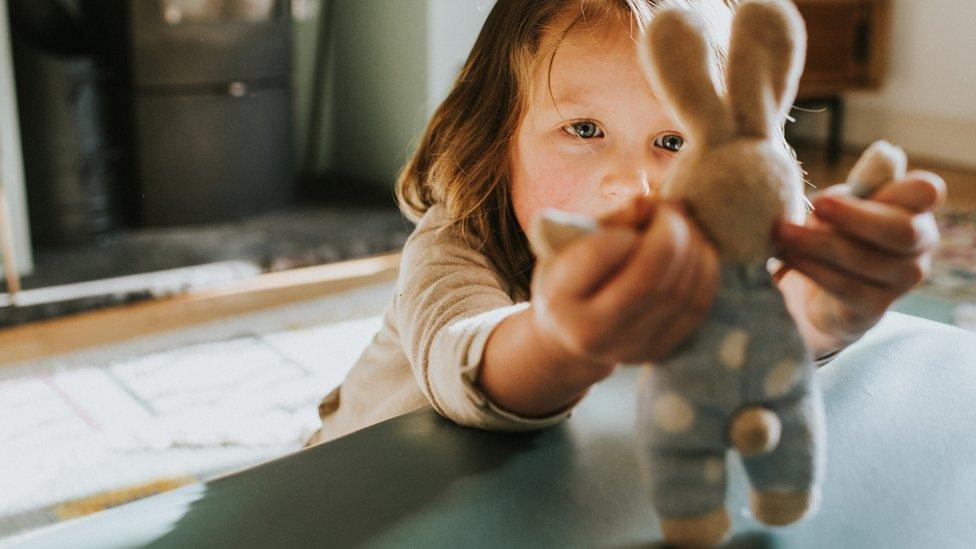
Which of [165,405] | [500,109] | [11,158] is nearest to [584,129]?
[500,109]

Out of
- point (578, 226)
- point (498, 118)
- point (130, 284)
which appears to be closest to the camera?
point (578, 226)

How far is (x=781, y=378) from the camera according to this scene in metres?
0.37

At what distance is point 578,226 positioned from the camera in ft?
1.06

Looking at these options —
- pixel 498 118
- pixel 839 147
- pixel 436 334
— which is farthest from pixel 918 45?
pixel 436 334

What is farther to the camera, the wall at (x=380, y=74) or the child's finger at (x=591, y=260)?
the wall at (x=380, y=74)

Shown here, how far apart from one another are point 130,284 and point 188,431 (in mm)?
726

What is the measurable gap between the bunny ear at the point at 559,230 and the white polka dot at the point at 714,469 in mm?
109

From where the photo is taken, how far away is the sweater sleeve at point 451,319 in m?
0.53

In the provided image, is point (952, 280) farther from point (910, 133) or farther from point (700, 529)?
point (700, 529)

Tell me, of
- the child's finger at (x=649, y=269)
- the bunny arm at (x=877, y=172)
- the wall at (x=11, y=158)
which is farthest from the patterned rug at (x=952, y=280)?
the wall at (x=11, y=158)

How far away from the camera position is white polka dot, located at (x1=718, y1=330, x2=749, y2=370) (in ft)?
1.18

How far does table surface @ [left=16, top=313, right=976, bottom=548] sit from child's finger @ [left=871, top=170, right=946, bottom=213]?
0.12 metres

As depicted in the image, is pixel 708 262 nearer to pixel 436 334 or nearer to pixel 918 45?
pixel 436 334

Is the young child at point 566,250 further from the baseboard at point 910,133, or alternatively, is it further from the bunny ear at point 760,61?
the baseboard at point 910,133
